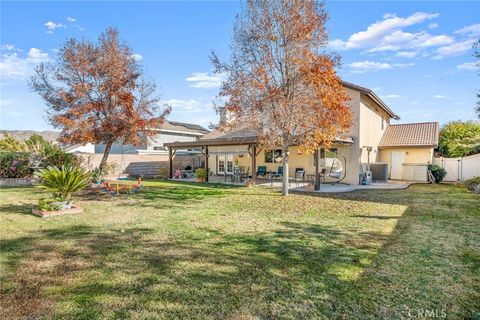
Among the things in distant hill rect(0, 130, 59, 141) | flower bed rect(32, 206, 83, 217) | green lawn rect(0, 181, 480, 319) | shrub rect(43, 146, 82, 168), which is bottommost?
green lawn rect(0, 181, 480, 319)

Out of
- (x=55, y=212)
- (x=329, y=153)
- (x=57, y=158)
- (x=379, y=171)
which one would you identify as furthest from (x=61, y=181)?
(x=379, y=171)

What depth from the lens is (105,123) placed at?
1630cm

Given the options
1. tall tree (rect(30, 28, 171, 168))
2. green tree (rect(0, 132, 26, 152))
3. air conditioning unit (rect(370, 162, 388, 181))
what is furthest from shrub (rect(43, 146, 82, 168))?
air conditioning unit (rect(370, 162, 388, 181))

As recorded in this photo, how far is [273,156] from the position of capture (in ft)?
72.6

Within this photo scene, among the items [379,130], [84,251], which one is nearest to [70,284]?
[84,251]

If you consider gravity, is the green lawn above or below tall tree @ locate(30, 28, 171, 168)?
below

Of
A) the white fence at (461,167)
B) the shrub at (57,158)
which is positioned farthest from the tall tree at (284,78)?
the white fence at (461,167)

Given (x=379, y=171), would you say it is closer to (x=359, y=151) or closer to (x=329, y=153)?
(x=359, y=151)

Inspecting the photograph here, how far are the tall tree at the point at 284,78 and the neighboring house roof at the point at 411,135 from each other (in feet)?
35.4

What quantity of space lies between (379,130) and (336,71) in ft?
38.5

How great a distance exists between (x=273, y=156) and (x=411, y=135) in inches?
400

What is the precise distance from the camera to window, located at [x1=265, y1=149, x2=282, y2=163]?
21.8 meters

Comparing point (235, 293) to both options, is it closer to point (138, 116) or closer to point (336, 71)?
point (336, 71)

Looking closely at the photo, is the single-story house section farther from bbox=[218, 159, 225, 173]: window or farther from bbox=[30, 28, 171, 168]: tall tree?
bbox=[30, 28, 171, 168]: tall tree
